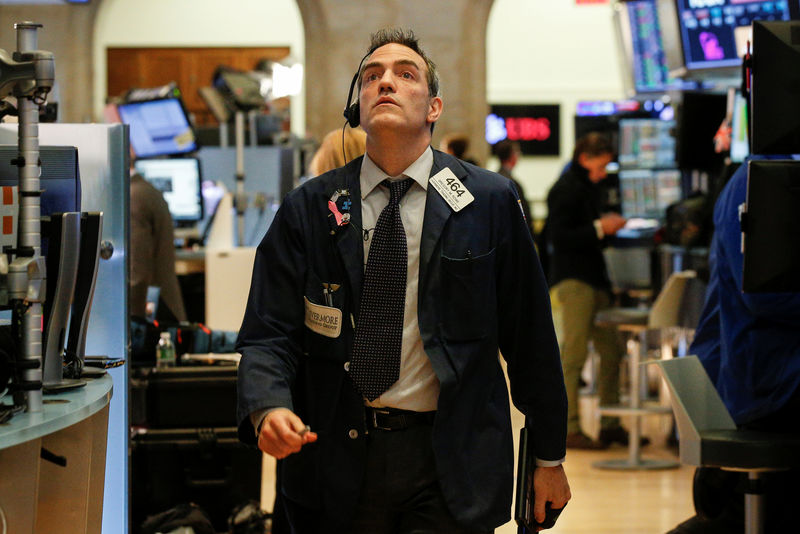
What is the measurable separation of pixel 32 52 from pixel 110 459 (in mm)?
1482

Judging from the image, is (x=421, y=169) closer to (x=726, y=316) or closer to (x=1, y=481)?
(x=1, y=481)

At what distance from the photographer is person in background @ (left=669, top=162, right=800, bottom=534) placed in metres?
3.57

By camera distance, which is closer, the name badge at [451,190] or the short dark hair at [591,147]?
the name badge at [451,190]

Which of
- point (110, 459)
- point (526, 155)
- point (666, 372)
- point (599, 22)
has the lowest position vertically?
point (110, 459)

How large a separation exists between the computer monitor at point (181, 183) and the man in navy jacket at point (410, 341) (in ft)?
16.9

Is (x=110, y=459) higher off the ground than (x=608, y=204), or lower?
lower

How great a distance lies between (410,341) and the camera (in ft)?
7.90

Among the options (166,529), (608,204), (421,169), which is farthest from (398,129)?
(608,204)

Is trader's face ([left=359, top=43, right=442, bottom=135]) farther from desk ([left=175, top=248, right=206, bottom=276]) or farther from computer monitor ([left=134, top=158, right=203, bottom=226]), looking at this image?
computer monitor ([left=134, top=158, right=203, bottom=226])

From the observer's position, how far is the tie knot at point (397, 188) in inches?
97.9

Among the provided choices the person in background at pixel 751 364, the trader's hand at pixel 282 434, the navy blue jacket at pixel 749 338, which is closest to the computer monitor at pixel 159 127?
the person in background at pixel 751 364

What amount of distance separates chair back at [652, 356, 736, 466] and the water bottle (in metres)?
1.88

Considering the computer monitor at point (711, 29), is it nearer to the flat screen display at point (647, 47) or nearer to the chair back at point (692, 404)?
the flat screen display at point (647, 47)

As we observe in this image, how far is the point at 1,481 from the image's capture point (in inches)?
89.0
